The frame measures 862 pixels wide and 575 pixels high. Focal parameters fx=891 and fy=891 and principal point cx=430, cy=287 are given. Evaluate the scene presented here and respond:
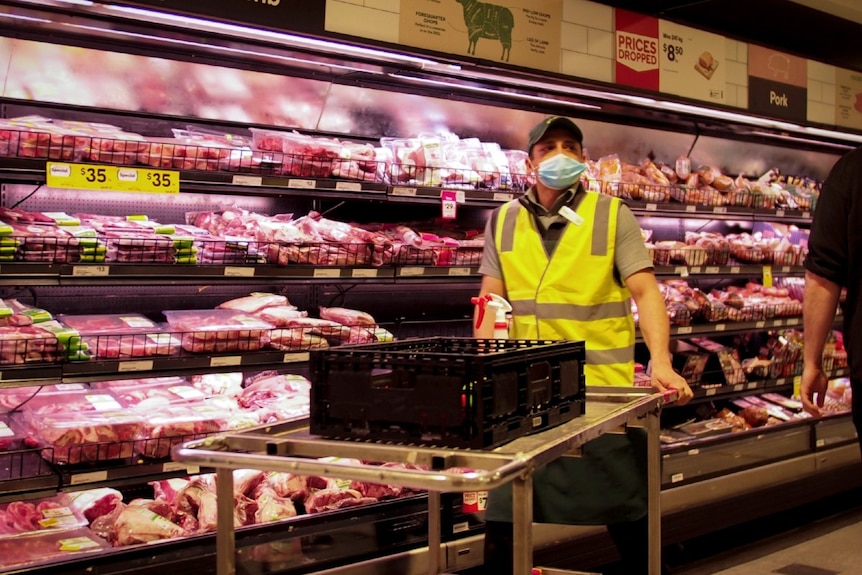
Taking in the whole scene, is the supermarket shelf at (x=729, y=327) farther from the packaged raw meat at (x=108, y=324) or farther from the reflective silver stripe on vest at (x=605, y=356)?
the packaged raw meat at (x=108, y=324)

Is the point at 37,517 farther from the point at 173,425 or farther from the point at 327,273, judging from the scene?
the point at 327,273

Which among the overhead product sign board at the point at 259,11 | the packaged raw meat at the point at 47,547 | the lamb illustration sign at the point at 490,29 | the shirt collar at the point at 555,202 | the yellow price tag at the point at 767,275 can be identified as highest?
the lamb illustration sign at the point at 490,29

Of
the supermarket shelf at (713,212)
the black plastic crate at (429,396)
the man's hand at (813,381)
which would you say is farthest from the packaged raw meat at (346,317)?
the black plastic crate at (429,396)

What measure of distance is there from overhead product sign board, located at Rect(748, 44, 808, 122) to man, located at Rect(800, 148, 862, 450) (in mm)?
2737

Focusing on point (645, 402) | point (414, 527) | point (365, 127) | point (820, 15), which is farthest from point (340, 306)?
point (820, 15)

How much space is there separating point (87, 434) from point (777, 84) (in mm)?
4492

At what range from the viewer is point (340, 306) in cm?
432

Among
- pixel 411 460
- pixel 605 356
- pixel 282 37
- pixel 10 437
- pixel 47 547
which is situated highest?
pixel 282 37

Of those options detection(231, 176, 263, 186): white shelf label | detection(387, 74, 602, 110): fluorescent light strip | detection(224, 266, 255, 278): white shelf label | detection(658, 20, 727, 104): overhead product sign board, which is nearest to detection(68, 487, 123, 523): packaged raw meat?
detection(224, 266, 255, 278): white shelf label

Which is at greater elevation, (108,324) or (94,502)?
(108,324)

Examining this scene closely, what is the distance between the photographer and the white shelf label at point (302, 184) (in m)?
3.56

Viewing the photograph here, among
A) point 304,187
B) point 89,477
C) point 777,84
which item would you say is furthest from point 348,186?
point 777,84

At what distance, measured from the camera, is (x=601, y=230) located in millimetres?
2938

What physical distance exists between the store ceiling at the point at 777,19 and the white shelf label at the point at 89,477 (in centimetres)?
338
